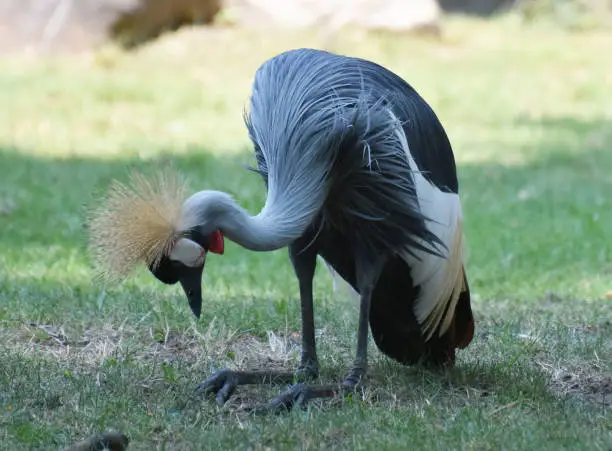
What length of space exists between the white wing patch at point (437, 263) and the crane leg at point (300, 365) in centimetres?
39

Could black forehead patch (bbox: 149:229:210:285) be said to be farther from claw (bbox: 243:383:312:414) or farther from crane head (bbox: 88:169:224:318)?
claw (bbox: 243:383:312:414)

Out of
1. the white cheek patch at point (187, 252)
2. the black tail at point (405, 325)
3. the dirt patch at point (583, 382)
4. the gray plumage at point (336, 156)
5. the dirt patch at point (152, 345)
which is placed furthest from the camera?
the dirt patch at point (152, 345)

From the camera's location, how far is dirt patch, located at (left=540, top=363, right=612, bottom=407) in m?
4.55

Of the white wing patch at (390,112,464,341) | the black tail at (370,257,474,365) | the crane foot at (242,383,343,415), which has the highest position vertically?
the white wing patch at (390,112,464,341)

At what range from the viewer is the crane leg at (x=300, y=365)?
4.32 meters

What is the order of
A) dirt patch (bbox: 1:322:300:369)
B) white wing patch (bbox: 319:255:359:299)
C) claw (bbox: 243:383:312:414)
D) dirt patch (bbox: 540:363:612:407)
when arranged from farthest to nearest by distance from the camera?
dirt patch (bbox: 1:322:300:369), white wing patch (bbox: 319:255:359:299), dirt patch (bbox: 540:363:612:407), claw (bbox: 243:383:312:414)

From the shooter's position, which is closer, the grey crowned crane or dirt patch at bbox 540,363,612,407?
the grey crowned crane

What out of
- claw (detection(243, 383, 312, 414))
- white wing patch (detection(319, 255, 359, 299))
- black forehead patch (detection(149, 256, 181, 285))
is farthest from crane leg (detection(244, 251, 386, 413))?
black forehead patch (detection(149, 256, 181, 285))

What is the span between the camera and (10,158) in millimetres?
10008

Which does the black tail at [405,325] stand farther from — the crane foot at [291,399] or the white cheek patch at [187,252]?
the white cheek patch at [187,252]

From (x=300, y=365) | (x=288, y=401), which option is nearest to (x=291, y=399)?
(x=288, y=401)

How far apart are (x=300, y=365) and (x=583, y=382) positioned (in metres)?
1.16

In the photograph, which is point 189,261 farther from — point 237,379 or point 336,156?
point 237,379

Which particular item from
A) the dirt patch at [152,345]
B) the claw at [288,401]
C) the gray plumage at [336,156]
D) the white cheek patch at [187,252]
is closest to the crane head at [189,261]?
the white cheek patch at [187,252]
